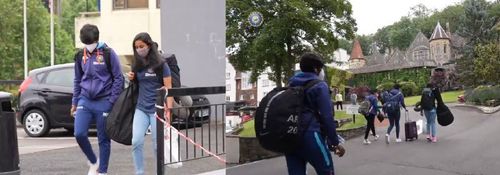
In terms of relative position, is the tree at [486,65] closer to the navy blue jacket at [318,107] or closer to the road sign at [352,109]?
the road sign at [352,109]

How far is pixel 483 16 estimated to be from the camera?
269 cm

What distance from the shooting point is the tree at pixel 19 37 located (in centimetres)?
2731

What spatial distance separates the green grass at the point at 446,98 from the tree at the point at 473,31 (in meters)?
0.12

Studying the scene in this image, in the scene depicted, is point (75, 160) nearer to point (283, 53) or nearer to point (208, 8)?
point (208, 8)

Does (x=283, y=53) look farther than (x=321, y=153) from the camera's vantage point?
No

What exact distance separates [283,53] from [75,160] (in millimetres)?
4738

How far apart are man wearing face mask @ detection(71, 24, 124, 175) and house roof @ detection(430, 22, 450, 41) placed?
2.89 m

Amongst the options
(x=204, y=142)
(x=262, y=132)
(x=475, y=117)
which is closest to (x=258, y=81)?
(x=262, y=132)

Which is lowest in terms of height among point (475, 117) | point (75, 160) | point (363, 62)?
point (75, 160)

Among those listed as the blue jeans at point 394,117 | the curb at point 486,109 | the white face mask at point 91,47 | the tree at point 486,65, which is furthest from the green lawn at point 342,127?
the white face mask at point 91,47

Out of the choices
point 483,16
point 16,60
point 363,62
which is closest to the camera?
point 483,16

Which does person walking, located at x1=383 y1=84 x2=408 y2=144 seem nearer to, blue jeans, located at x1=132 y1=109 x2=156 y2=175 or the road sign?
the road sign

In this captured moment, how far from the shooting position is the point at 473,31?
2.68 m

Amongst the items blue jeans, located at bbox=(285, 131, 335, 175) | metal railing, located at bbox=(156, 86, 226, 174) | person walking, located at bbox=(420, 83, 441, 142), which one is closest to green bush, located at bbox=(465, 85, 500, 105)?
person walking, located at bbox=(420, 83, 441, 142)
